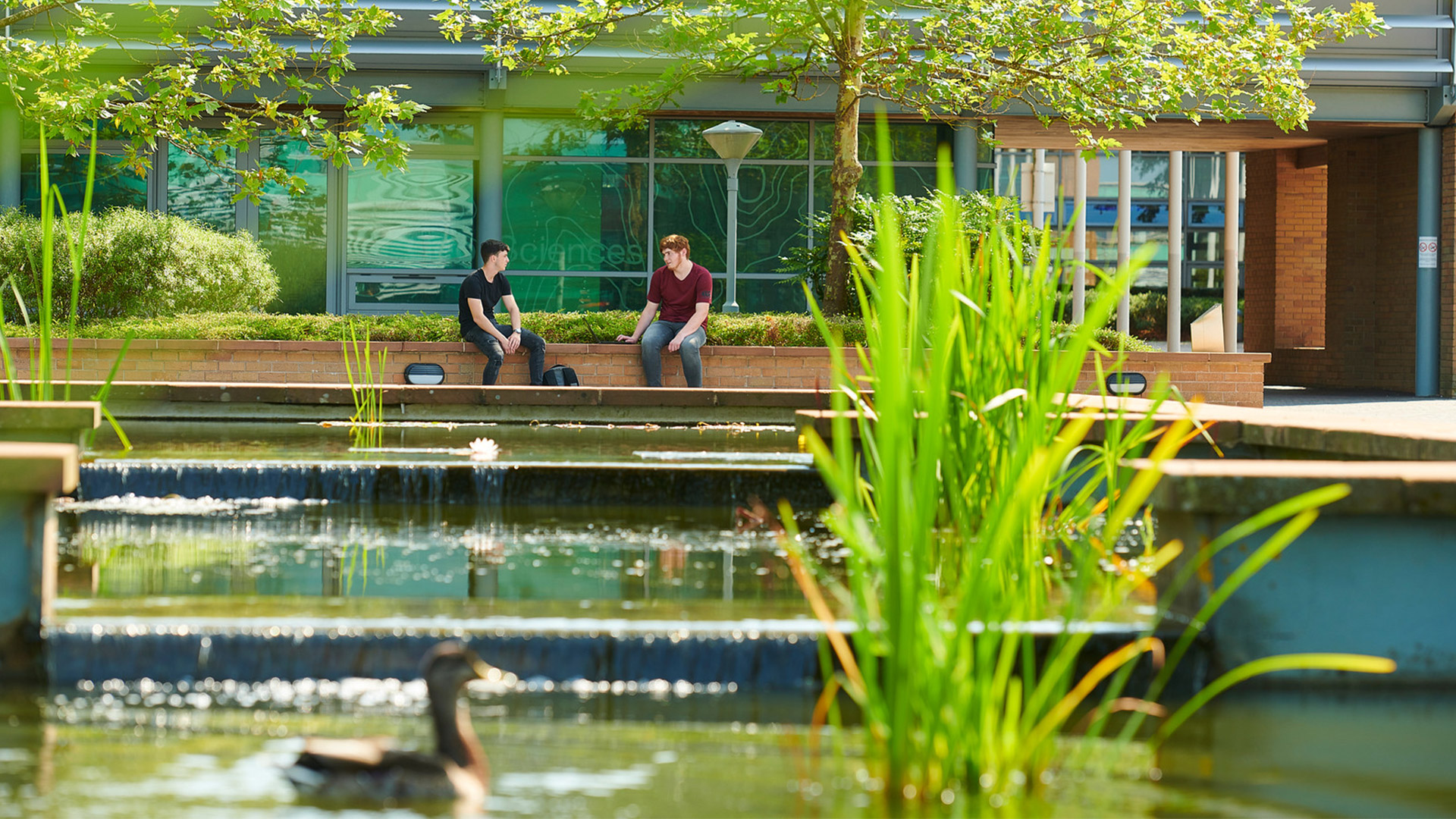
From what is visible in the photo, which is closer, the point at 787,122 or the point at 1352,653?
the point at 1352,653

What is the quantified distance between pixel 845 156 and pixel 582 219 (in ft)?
18.8

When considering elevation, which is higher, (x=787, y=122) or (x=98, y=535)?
→ (x=787, y=122)

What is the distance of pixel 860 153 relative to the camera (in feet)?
57.7

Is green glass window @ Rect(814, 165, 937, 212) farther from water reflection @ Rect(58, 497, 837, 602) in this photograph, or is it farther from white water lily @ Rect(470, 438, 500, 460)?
water reflection @ Rect(58, 497, 837, 602)

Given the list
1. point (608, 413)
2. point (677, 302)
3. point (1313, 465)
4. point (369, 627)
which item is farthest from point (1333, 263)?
point (369, 627)

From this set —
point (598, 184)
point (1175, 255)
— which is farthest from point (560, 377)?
point (1175, 255)

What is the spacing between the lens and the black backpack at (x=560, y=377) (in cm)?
1122

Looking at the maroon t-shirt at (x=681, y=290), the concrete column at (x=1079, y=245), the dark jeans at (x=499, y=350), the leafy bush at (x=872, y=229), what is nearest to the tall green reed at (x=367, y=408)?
the dark jeans at (x=499, y=350)

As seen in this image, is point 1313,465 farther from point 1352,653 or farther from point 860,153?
point 860,153

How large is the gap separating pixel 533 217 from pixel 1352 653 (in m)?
15.4

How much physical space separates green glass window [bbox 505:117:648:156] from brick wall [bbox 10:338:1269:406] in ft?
20.7

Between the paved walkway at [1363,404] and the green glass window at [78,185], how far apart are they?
13.1m

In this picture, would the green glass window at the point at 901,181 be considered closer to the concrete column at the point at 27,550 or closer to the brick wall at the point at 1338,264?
the brick wall at the point at 1338,264

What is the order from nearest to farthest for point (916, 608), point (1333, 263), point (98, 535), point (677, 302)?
point (916, 608) < point (98, 535) < point (677, 302) < point (1333, 263)
